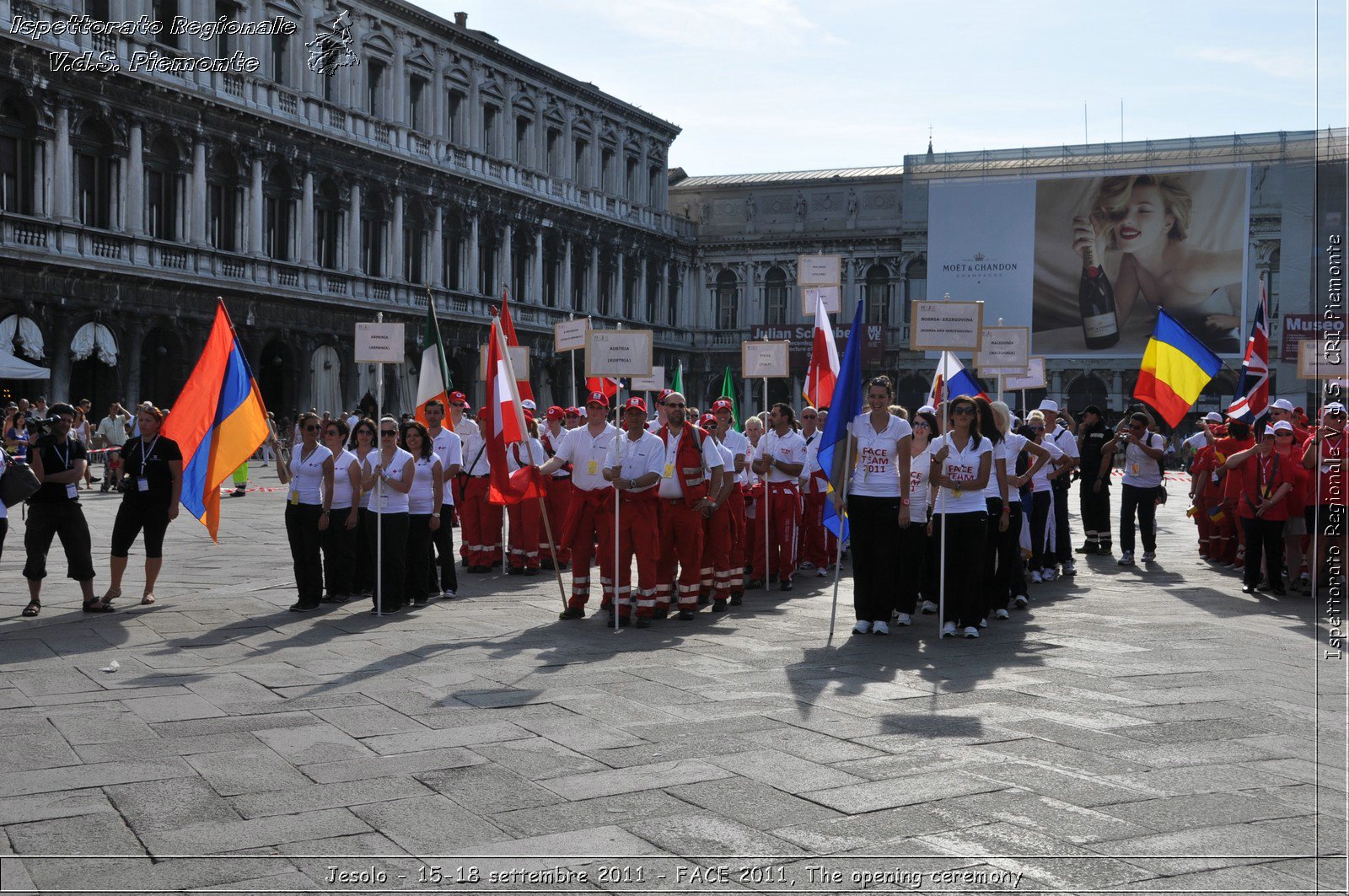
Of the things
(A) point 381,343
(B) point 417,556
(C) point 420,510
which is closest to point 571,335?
(A) point 381,343

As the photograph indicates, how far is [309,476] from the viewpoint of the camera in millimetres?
10148

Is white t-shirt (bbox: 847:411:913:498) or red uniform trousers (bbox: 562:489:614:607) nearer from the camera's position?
white t-shirt (bbox: 847:411:913:498)

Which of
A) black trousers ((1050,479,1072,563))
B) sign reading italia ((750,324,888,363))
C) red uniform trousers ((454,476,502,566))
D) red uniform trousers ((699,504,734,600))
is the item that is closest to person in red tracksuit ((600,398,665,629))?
red uniform trousers ((699,504,734,600))

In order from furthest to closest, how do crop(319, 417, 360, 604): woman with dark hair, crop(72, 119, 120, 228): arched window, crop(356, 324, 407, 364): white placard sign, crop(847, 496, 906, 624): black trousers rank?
crop(72, 119, 120, 228): arched window, crop(356, 324, 407, 364): white placard sign, crop(319, 417, 360, 604): woman with dark hair, crop(847, 496, 906, 624): black trousers

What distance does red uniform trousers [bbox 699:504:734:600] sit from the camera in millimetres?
10359

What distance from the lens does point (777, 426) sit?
11.9 m

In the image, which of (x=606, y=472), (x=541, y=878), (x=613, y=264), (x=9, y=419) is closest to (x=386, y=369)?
(x=613, y=264)

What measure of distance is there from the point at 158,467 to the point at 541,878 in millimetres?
6747

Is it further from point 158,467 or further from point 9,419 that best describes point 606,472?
point 9,419

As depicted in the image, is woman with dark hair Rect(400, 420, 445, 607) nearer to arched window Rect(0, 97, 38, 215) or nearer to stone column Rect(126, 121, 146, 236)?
arched window Rect(0, 97, 38, 215)

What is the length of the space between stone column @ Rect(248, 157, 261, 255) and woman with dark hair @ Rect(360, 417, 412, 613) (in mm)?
24549

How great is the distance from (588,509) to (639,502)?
0.56 metres

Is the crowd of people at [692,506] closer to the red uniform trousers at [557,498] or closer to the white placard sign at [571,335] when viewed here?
the red uniform trousers at [557,498]

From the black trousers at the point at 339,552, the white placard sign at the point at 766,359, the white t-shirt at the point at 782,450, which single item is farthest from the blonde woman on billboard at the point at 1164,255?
the black trousers at the point at 339,552
